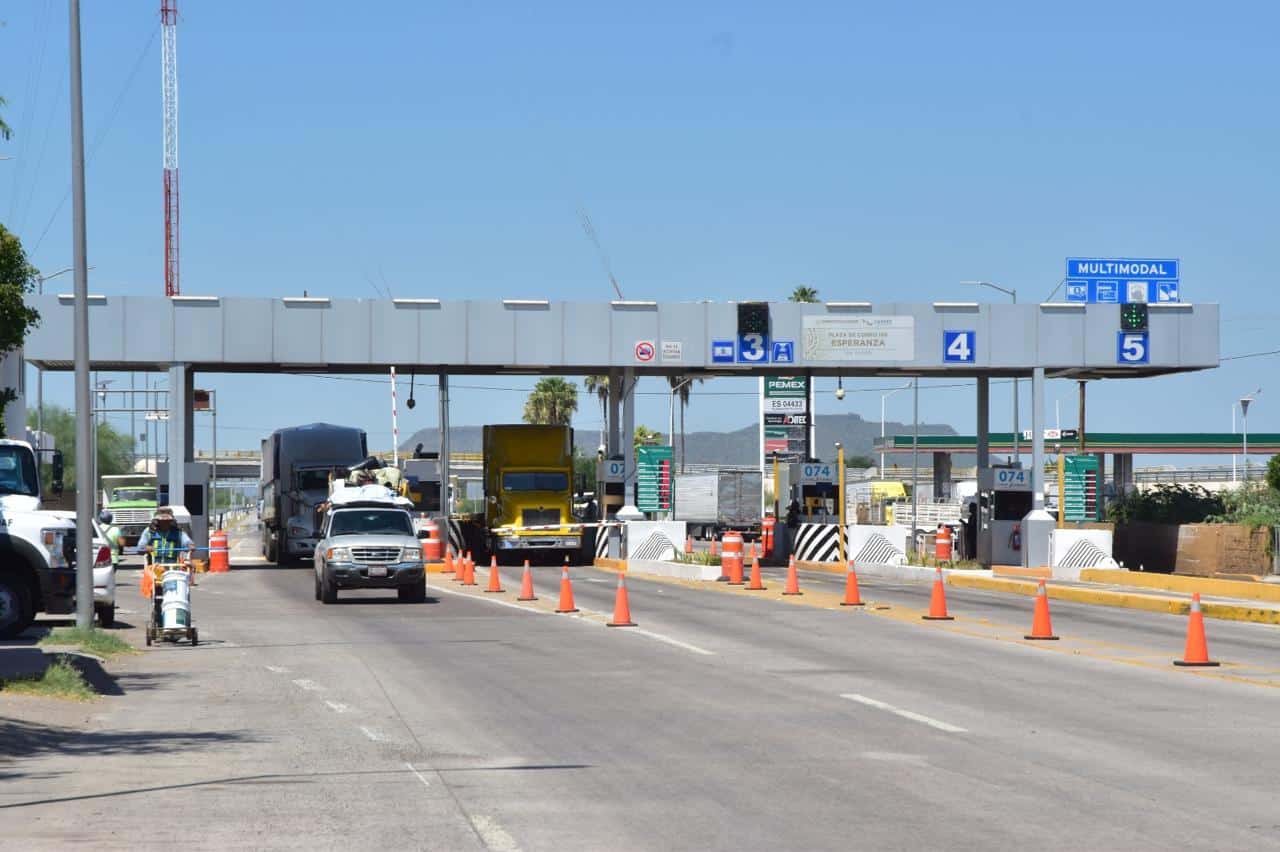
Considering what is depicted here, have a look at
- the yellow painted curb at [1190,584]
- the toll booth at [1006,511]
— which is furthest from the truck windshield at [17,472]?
the toll booth at [1006,511]

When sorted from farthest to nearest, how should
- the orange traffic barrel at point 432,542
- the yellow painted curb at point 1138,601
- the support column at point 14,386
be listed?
the support column at point 14,386, the orange traffic barrel at point 432,542, the yellow painted curb at point 1138,601

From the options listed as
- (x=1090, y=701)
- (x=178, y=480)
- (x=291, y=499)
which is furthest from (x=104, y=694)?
(x=291, y=499)

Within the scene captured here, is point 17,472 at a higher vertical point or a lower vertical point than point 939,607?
higher

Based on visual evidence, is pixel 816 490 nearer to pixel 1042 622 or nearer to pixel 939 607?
pixel 939 607

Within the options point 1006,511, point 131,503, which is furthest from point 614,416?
point 131,503

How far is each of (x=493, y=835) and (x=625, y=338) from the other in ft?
139

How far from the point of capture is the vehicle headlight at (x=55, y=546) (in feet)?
76.1

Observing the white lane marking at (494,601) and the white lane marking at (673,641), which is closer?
the white lane marking at (673,641)

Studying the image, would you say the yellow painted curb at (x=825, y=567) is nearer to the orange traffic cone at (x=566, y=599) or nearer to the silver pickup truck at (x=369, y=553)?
the silver pickup truck at (x=369, y=553)

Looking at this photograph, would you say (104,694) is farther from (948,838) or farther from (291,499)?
(291,499)

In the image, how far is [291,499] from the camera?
54.0 meters

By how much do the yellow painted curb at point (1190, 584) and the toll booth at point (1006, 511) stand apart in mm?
9881

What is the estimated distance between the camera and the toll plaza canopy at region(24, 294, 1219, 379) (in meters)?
49.9

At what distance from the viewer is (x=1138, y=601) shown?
31719mm
